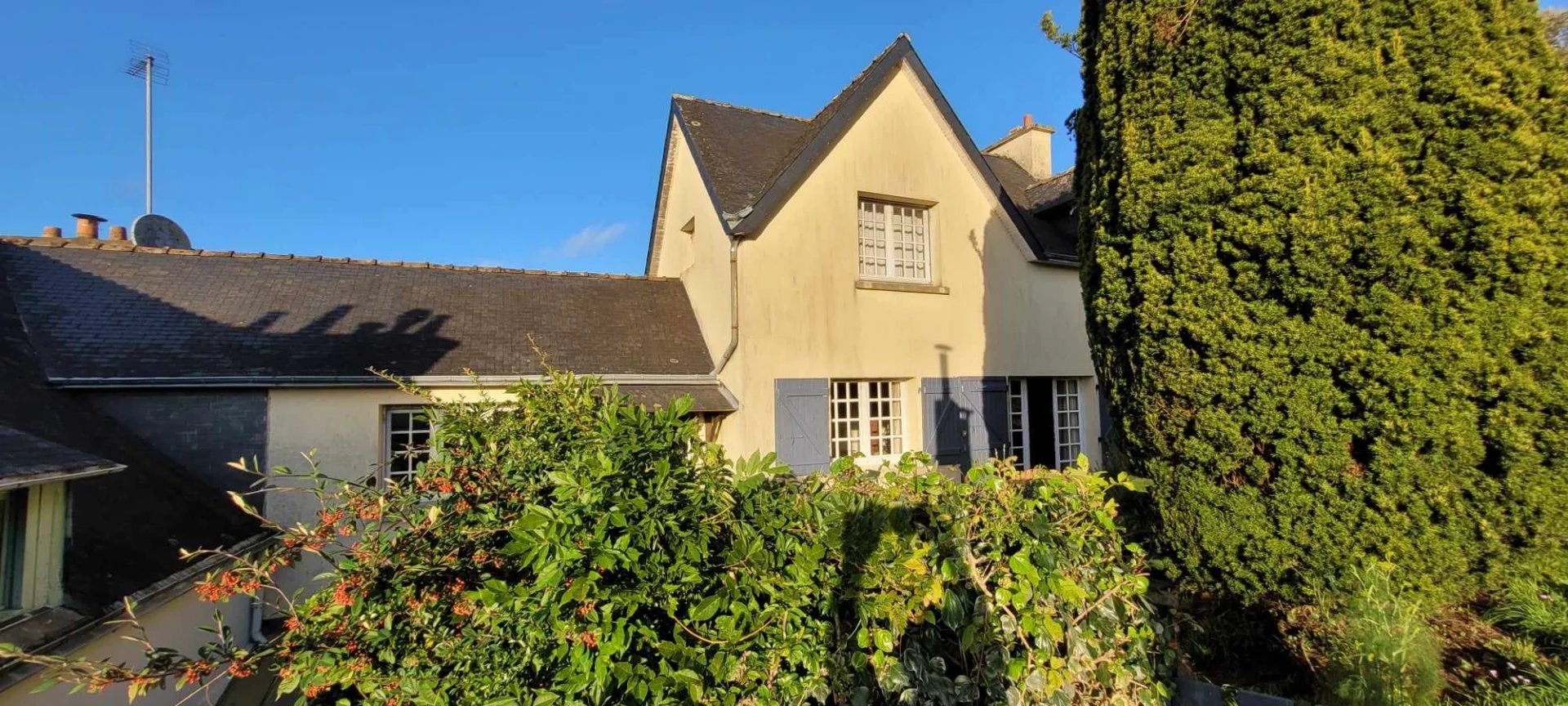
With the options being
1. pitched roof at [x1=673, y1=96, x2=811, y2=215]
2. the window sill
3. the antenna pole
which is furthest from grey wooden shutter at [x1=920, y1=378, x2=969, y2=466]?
the antenna pole

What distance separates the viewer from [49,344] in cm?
709

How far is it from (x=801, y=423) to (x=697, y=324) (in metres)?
2.65

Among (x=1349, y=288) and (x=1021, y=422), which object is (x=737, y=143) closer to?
(x=1021, y=422)

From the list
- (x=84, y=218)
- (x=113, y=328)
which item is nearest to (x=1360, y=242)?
(x=113, y=328)

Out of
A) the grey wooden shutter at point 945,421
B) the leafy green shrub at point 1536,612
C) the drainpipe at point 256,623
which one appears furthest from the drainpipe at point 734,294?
the leafy green shrub at point 1536,612

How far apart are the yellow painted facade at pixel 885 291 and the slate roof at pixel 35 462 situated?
621cm

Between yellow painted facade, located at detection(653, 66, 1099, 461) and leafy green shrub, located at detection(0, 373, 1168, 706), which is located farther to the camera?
yellow painted facade, located at detection(653, 66, 1099, 461)

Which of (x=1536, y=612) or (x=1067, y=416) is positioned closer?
(x=1536, y=612)

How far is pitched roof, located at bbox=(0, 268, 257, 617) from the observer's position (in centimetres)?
397

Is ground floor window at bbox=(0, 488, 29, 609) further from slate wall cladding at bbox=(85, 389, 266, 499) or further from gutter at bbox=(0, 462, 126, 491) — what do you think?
slate wall cladding at bbox=(85, 389, 266, 499)

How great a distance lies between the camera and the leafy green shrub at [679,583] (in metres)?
2.24

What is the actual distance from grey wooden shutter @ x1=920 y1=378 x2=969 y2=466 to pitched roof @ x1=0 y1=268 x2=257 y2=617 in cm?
816

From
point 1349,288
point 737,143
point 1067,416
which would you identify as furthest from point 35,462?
point 1067,416

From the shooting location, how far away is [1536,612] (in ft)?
10.8
